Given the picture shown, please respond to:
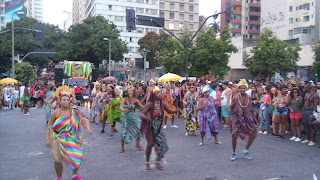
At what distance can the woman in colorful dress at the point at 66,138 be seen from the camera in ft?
18.2

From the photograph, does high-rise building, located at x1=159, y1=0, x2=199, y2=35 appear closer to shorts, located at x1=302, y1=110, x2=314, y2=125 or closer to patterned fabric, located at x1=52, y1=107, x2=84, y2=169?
shorts, located at x1=302, y1=110, x2=314, y2=125

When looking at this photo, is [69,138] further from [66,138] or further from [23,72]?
[23,72]

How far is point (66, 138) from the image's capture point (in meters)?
5.62

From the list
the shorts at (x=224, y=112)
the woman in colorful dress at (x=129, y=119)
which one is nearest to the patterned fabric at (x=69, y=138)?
the woman in colorful dress at (x=129, y=119)

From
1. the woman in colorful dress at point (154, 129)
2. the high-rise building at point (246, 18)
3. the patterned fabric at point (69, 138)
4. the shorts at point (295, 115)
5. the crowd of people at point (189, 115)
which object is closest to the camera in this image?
the patterned fabric at point (69, 138)

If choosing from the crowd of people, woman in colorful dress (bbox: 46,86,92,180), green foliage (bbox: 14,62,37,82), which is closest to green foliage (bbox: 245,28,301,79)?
the crowd of people

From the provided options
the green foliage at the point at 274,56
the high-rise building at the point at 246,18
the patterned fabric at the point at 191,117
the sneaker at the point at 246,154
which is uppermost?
the high-rise building at the point at 246,18

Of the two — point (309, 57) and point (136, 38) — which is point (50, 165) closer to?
point (309, 57)

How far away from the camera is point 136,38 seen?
242 ft

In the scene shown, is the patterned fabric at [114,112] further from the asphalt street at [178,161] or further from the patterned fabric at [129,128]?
the patterned fabric at [129,128]

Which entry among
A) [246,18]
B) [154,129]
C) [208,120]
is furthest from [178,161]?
[246,18]

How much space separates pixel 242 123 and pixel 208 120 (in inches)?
73.8

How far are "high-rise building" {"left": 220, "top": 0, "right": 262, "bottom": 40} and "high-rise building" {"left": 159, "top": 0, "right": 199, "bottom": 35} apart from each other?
926cm

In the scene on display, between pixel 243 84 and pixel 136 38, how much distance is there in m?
67.3
